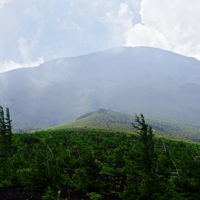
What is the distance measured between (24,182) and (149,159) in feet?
36.1

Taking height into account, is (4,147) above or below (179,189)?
above

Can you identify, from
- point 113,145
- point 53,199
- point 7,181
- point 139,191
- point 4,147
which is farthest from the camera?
point 113,145

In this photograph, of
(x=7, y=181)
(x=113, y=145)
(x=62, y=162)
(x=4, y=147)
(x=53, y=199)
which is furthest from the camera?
(x=113, y=145)

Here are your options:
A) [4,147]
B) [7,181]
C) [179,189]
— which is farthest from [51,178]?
[4,147]

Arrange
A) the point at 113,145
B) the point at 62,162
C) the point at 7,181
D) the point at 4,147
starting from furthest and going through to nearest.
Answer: the point at 113,145 < the point at 4,147 < the point at 62,162 < the point at 7,181

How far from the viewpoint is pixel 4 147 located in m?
42.1

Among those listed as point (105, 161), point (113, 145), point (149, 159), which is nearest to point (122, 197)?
point (149, 159)

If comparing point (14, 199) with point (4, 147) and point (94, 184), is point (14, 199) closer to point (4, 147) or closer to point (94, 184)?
point (94, 184)

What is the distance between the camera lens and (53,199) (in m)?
19.2

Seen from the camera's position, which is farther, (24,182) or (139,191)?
(24,182)

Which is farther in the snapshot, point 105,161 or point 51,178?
point 105,161

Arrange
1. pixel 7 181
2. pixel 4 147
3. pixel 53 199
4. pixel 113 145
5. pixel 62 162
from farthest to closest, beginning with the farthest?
pixel 113 145, pixel 4 147, pixel 62 162, pixel 7 181, pixel 53 199

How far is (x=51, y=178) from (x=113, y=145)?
116ft

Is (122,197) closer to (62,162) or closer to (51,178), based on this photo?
(51,178)
